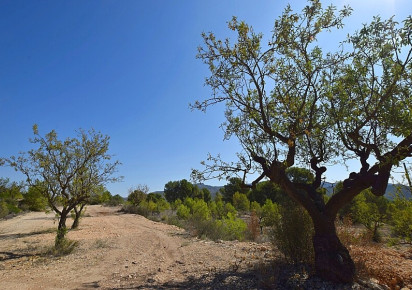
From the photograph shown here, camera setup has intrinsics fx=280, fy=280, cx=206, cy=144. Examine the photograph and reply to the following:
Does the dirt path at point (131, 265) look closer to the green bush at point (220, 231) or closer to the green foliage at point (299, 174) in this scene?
the green bush at point (220, 231)

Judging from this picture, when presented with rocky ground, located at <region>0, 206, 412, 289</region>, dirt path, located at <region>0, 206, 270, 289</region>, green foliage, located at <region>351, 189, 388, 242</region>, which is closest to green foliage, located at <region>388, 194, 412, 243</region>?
green foliage, located at <region>351, 189, 388, 242</region>

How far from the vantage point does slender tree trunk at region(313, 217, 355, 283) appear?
5.75m

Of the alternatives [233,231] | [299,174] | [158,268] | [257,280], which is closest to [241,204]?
[233,231]

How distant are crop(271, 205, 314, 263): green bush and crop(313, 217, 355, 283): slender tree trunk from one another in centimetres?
63

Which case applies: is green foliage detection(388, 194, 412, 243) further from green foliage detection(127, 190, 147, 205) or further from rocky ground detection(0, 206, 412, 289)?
green foliage detection(127, 190, 147, 205)

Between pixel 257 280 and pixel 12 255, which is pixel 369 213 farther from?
pixel 12 255

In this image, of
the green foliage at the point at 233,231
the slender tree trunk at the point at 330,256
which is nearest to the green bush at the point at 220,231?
the green foliage at the point at 233,231

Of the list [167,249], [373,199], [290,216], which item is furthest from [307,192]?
[373,199]

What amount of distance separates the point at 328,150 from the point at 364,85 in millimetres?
1906

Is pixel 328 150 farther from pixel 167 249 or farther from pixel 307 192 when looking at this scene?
pixel 167 249

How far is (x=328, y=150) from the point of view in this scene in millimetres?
7656

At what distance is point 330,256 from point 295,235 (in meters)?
1.19

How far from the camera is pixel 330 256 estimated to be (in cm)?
588

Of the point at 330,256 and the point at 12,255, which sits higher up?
the point at 330,256
